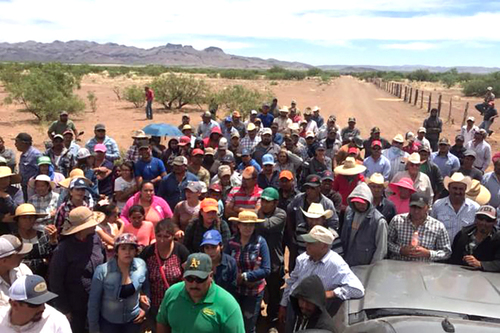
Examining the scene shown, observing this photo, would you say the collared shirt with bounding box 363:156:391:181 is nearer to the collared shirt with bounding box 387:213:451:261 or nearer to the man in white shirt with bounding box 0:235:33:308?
A: the collared shirt with bounding box 387:213:451:261

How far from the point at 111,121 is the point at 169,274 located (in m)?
21.2

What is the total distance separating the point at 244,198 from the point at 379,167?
9.47ft

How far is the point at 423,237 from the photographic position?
4.90 m

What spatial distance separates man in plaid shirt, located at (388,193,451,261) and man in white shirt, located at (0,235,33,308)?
3.66m

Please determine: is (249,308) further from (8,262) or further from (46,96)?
(46,96)

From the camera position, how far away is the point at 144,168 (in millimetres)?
7055

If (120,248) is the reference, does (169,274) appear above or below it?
below

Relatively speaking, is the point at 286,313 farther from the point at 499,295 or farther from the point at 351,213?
the point at 499,295

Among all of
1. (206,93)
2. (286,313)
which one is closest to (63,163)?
(286,313)

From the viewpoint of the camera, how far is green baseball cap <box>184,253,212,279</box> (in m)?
3.15

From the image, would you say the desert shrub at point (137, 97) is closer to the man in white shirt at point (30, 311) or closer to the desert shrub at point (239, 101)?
the desert shrub at point (239, 101)

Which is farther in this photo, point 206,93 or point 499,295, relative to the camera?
point 206,93

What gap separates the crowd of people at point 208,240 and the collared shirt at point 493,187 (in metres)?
0.02

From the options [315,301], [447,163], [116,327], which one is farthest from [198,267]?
[447,163]
